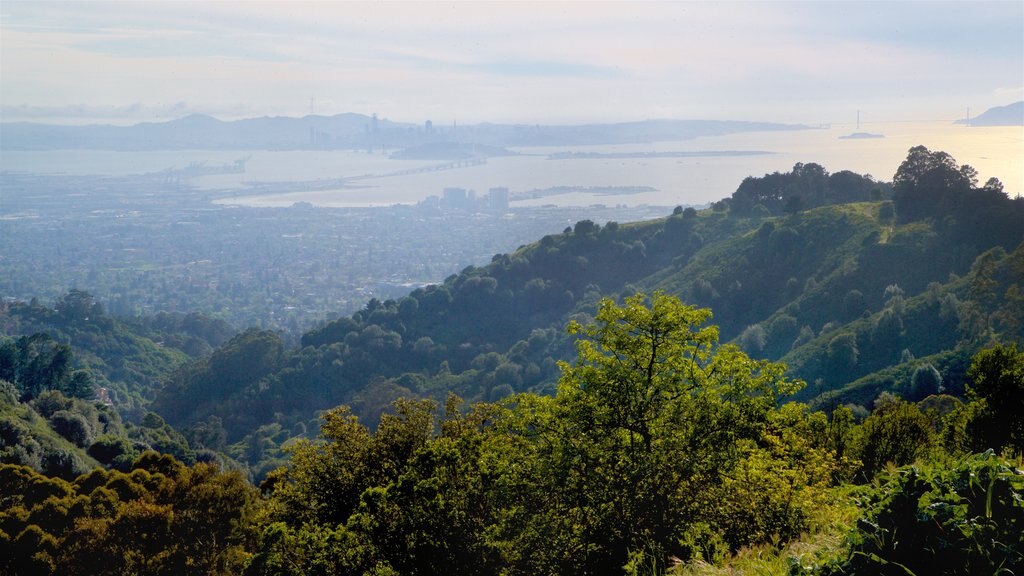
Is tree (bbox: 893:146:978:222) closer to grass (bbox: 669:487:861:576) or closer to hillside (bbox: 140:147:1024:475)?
hillside (bbox: 140:147:1024:475)

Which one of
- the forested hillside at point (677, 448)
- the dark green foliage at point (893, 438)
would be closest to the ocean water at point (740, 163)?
the forested hillside at point (677, 448)

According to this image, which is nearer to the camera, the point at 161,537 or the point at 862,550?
the point at 862,550

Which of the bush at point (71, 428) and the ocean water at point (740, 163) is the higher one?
the ocean water at point (740, 163)

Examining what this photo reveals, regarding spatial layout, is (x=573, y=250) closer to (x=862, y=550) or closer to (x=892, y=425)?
(x=892, y=425)

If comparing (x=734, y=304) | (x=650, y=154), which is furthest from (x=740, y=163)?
(x=734, y=304)

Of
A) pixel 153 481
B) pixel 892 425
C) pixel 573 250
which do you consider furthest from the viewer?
pixel 573 250

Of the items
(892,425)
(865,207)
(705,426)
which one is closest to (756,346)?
(865,207)

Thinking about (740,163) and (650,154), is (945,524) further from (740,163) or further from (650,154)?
(650,154)

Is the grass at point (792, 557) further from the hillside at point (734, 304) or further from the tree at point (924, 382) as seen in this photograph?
the hillside at point (734, 304)
